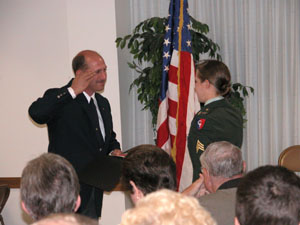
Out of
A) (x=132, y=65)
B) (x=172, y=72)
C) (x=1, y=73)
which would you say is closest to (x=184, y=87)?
(x=172, y=72)

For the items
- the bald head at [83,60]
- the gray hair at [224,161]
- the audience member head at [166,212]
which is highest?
the bald head at [83,60]

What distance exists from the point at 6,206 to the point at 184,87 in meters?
2.35

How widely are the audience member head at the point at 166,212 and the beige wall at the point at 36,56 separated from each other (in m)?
3.41

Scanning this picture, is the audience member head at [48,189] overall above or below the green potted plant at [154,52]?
below

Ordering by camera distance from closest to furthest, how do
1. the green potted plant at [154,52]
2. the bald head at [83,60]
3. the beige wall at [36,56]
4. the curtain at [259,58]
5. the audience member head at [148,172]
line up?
the audience member head at [148,172]
the bald head at [83,60]
the beige wall at [36,56]
the green potted plant at [154,52]
the curtain at [259,58]

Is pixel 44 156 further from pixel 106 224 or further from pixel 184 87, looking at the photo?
pixel 106 224

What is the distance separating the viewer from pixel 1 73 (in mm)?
4832

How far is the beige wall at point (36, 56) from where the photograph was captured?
4508mm

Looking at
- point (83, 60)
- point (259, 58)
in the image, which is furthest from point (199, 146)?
point (259, 58)

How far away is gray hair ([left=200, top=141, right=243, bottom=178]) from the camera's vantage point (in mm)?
2291

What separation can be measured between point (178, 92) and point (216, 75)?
1321 millimetres

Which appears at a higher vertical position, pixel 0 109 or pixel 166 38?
pixel 166 38

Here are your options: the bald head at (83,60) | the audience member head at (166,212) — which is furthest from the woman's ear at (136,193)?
the bald head at (83,60)

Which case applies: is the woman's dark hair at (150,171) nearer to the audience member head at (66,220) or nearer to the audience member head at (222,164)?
the audience member head at (222,164)
